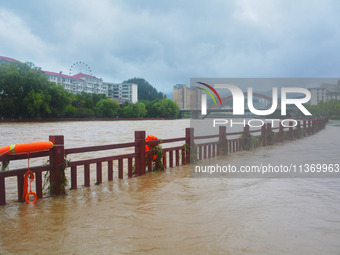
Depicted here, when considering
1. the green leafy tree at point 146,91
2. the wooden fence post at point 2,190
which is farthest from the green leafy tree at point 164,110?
the wooden fence post at point 2,190

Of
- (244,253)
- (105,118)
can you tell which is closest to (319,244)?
(244,253)

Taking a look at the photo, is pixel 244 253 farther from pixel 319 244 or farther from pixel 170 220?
pixel 170 220

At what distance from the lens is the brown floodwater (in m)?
3.01

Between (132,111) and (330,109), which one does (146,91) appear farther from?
(330,109)

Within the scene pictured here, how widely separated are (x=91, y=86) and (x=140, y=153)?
14124cm

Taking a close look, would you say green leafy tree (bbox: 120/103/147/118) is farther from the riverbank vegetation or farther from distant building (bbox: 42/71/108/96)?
the riverbank vegetation

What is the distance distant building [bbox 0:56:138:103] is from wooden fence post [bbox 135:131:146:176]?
333ft

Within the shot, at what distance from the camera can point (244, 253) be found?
286 cm

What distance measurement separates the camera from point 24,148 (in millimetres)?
4328

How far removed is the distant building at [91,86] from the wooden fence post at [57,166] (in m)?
102

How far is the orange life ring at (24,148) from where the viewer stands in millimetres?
4184

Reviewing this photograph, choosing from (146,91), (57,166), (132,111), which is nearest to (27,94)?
(132,111)

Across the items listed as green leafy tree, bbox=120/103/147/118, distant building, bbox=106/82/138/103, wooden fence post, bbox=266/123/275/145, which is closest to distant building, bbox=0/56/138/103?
distant building, bbox=106/82/138/103

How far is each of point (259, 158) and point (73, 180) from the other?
677cm
